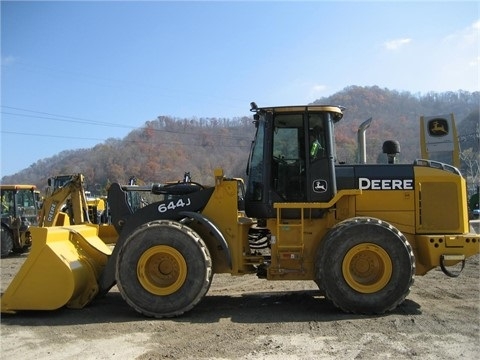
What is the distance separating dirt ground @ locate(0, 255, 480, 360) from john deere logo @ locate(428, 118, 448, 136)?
11.9ft

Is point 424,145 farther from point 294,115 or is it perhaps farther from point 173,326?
point 173,326

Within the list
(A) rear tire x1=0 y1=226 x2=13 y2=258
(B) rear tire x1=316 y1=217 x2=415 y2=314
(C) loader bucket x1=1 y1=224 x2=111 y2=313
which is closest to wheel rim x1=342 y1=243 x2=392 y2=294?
(B) rear tire x1=316 y1=217 x2=415 y2=314

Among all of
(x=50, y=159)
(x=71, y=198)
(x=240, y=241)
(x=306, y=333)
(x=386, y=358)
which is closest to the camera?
(x=386, y=358)

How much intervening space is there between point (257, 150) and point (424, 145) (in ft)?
14.8

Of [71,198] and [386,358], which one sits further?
[71,198]

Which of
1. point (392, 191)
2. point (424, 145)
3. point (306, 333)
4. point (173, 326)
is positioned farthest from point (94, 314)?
point (424, 145)

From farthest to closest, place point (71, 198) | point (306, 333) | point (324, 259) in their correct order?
point (71, 198) → point (324, 259) → point (306, 333)

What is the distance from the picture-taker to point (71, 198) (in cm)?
1204

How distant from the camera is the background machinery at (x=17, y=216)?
15.6 meters

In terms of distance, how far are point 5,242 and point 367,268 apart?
40.5ft

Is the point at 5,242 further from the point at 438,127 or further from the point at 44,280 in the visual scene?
the point at 438,127

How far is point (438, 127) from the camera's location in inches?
407

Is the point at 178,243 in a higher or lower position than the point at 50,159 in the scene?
lower

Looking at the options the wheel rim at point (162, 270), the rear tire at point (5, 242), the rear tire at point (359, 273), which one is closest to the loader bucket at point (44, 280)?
the wheel rim at point (162, 270)
